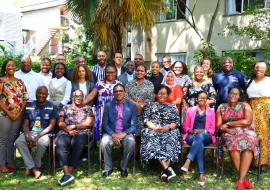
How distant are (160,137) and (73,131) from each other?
4.75ft

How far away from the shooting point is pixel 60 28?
28969 mm

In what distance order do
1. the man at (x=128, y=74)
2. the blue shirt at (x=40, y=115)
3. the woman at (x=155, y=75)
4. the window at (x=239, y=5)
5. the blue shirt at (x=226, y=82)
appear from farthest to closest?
1. the window at (x=239, y=5)
2. the man at (x=128, y=74)
3. the woman at (x=155, y=75)
4. the blue shirt at (x=226, y=82)
5. the blue shirt at (x=40, y=115)

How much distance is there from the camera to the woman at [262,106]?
6.32 meters

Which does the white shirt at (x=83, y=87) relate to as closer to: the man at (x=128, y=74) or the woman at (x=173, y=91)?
the man at (x=128, y=74)

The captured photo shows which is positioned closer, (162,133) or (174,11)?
(162,133)

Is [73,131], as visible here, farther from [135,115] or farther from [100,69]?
[100,69]

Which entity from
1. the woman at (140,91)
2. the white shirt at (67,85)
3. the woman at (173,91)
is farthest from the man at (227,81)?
the white shirt at (67,85)

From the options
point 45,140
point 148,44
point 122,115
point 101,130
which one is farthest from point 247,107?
point 148,44

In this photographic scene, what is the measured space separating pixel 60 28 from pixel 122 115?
78.2ft

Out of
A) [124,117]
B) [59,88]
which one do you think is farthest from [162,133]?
[59,88]

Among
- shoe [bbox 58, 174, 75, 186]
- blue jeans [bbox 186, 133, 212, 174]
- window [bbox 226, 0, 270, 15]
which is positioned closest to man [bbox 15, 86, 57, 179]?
shoe [bbox 58, 174, 75, 186]

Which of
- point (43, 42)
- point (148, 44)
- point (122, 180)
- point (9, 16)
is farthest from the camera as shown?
point (43, 42)

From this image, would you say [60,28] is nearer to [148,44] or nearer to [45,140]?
[148,44]

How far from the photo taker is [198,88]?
21.9 feet
